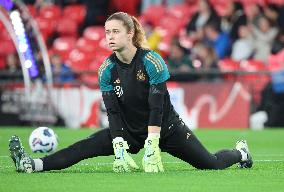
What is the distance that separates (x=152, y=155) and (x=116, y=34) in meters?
1.25

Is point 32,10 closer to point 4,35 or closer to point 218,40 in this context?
point 4,35

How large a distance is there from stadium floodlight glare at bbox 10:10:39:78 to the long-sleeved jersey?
10787 mm

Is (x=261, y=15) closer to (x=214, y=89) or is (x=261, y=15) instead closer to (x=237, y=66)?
(x=237, y=66)

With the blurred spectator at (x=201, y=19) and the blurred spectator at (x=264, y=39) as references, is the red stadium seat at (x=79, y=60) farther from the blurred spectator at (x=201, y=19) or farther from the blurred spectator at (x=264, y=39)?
the blurred spectator at (x=264, y=39)

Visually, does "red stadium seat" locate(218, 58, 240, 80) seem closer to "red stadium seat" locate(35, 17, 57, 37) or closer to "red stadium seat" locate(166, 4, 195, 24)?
"red stadium seat" locate(166, 4, 195, 24)

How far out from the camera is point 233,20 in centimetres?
2275

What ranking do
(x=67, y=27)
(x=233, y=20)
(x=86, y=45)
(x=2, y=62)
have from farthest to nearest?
(x=67, y=27), (x=86, y=45), (x=2, y=62), (x=233, y=20)

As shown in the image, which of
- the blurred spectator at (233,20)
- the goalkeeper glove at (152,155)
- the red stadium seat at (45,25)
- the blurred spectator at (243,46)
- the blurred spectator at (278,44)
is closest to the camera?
the goalkeeper glove at (152,155)

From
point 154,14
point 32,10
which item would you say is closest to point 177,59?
point 154,14

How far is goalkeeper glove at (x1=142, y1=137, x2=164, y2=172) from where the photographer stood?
9328 millimetres

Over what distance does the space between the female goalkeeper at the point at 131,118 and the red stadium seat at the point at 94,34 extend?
1537cm

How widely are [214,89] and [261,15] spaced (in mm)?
3011

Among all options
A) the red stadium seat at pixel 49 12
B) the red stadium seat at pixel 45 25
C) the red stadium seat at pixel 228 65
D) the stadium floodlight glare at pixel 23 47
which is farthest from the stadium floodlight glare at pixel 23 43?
the red stadium seat at pixel 49 12

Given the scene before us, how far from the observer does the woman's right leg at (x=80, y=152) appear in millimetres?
9664
